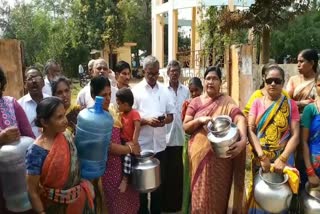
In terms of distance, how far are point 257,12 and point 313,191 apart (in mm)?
7667

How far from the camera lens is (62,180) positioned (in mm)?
2455

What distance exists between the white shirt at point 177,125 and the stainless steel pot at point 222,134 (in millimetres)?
1491

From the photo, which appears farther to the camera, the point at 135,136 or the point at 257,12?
the point at 257,12

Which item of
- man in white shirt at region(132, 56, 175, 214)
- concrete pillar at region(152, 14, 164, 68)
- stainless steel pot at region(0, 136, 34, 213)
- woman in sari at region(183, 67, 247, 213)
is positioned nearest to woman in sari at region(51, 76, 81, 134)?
stainless steel pot at region(0, 136, 34, 213)

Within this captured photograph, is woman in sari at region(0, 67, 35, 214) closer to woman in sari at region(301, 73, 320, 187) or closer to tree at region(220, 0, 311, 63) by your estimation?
woman in sari at region(301, 73, 320, 187)

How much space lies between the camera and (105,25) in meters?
25.4

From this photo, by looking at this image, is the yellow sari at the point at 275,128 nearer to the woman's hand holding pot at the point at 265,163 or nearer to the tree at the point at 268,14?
the woman's hand holding pot at the point at 265,163

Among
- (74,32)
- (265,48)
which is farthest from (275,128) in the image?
(74,32)

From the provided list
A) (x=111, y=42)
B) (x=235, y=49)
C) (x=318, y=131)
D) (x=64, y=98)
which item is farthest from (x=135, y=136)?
(x=111, y=42)

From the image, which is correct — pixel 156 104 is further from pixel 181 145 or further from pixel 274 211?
pixel 274 211

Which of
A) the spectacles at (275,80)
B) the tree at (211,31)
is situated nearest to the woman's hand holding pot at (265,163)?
the spectacles at (275,80)

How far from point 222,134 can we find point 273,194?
2.13 feet

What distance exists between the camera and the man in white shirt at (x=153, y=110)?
13.3 feet

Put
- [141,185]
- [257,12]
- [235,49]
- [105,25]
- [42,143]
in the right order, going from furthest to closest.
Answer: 1. [105,25]
2. [257,12]
3. [235,49]
4. [141,185]
5. [42,143]
